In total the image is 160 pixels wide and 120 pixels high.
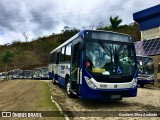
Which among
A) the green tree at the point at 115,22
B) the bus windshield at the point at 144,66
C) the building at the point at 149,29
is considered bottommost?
the bus windshield at the point at 144,66

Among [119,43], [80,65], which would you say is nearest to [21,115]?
[80,65]

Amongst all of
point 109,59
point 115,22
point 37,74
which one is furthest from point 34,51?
point 109,59

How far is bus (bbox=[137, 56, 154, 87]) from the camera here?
80.4ft

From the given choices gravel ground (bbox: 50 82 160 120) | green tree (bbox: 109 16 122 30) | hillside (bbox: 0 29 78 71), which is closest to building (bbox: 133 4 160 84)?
gravel ground (bbox: 50 82 160 120)

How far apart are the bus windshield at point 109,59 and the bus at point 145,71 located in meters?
12.4

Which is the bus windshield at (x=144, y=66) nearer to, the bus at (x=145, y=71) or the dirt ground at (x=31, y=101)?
the bus at (x=145, y=71)

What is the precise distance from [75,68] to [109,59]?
2007 mm

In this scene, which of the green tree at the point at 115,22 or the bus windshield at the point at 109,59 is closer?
the bus windshield at the point at 109,59

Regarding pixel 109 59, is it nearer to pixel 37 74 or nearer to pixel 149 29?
pixel 149 29

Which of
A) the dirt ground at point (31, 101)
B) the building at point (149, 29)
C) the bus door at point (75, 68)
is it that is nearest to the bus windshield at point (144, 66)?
the building at point (149, 29)

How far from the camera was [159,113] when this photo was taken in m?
11.1

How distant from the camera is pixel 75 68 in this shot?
43.9ft

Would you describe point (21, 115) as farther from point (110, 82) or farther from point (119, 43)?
point (119, 43)

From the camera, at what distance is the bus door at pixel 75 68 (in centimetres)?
1280
